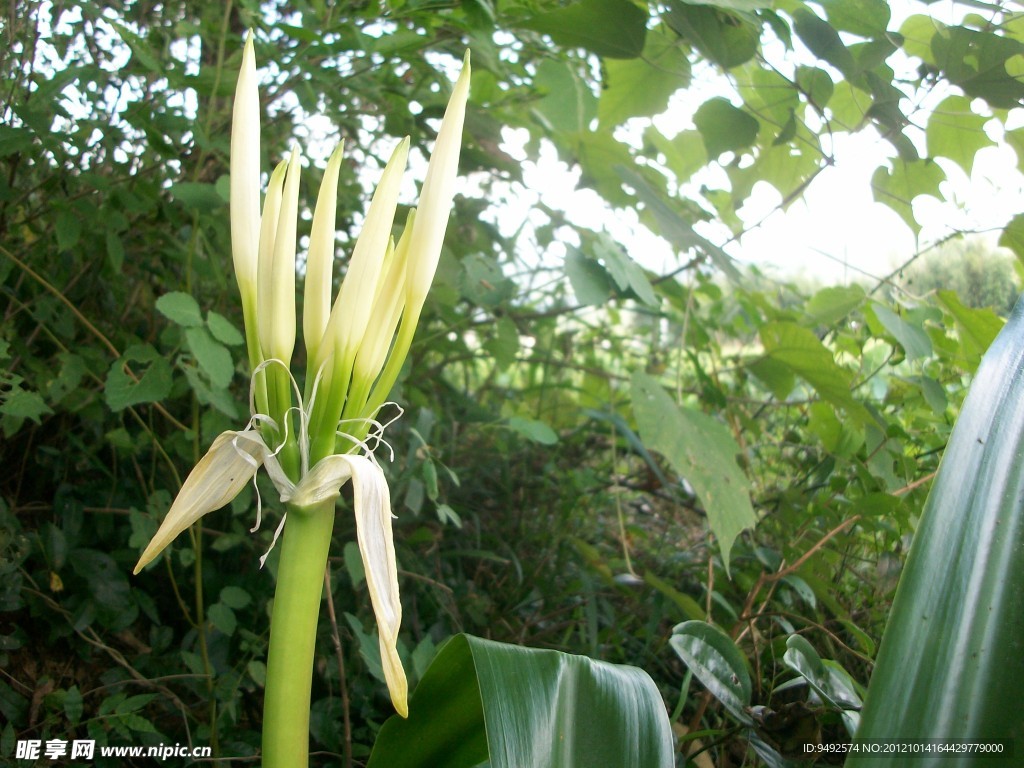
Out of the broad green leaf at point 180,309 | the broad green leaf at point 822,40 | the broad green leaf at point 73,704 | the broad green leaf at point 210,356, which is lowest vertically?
the broad green leaf at point 73,704

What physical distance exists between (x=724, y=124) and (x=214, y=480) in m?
0.62

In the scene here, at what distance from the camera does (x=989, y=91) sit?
637 millimetres

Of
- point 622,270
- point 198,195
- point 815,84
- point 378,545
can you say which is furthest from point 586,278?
point 378,545

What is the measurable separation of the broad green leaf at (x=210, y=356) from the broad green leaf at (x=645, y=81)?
509 mm

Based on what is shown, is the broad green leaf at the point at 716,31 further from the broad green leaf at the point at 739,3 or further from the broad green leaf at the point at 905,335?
the broad green leaf at the point at 905,335

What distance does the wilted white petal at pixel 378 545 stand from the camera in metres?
0.33

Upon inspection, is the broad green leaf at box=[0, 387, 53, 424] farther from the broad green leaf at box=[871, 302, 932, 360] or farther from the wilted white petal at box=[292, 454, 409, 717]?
the broad green leaf at box=[871, 302, 932, 360]

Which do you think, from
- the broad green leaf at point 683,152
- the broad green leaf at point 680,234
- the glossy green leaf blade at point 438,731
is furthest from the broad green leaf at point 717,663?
the broad green leaf at point 683,152

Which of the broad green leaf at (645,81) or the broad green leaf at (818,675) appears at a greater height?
the broad green leaf at (645,81)

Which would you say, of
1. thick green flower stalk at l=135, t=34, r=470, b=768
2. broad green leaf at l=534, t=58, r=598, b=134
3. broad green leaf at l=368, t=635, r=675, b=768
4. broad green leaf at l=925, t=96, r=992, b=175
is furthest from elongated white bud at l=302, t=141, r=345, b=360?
broad green leaf at l=925, t=96, r=992, b=175

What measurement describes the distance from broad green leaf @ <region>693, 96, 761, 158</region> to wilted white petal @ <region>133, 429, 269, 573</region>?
0.59m

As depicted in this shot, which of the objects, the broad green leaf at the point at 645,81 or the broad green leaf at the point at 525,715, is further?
the broad green leaf at the point at 645,81

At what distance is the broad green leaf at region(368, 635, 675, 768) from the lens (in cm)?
37

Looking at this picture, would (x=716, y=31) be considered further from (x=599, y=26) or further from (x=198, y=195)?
(x=198, y=195)
